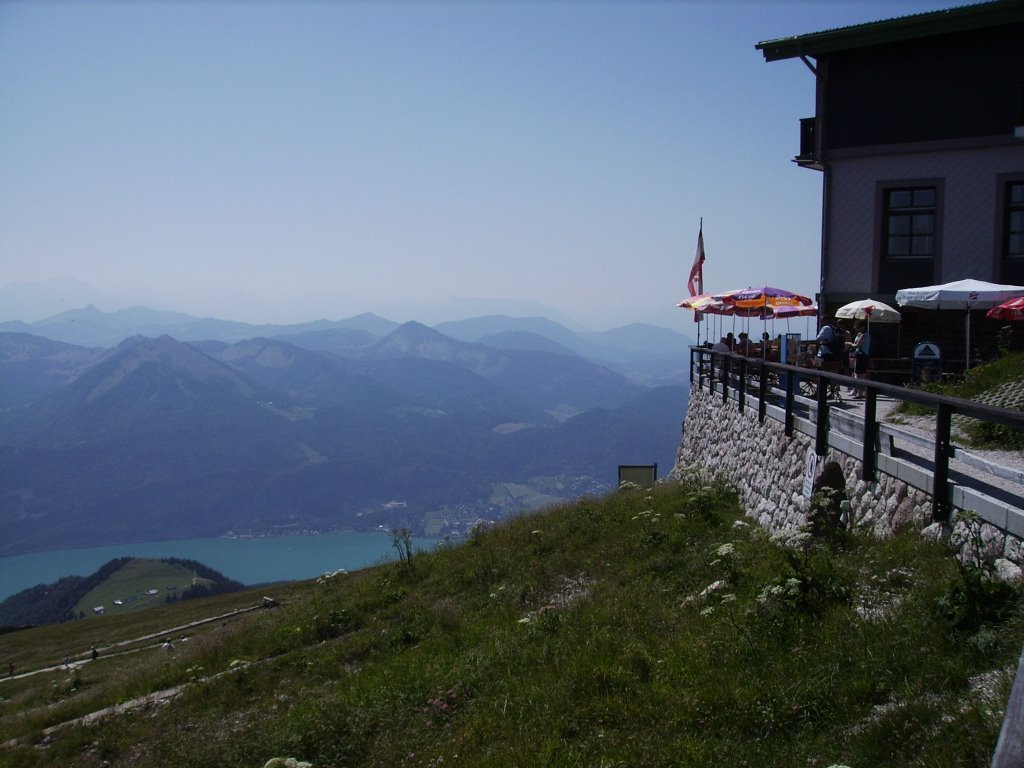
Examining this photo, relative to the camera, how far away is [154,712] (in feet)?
→ 33.5

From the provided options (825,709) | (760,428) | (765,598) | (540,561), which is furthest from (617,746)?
(760,428)

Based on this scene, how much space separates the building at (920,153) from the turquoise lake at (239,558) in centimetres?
13356

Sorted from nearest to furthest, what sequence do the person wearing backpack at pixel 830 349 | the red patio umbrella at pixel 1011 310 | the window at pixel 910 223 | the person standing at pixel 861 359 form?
the red patio umbrella at pixel 1011 310, the person standing at pixel 861 359, the person wearing backpack at pixel 830 349, the window at pixel 910 223

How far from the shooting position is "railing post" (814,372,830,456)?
9375 mm

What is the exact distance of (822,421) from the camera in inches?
374

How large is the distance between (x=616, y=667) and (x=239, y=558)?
605 feet

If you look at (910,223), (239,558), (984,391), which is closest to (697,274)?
(910,223)

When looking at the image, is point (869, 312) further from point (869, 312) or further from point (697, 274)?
point (697, 274)

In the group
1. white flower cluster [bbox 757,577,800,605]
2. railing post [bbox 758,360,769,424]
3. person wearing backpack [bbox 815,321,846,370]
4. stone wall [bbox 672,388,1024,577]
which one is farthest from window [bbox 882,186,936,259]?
white flower cluster [bbox 757,577,800,605]

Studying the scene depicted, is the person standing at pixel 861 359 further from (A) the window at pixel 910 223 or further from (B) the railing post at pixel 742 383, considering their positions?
(A) the window at pixel 910 223

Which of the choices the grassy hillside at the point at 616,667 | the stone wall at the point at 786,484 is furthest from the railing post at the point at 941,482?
the grassy hillside at the point at 616,667

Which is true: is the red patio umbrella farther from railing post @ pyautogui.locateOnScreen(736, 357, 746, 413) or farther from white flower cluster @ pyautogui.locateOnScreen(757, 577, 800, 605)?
white flower cluster @ pyautogui.locateOnScreen(757, 577, 800, 605)

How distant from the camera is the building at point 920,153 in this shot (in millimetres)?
19156

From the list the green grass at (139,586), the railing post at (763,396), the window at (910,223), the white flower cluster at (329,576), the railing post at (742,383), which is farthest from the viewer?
the green grass at (139,586)
